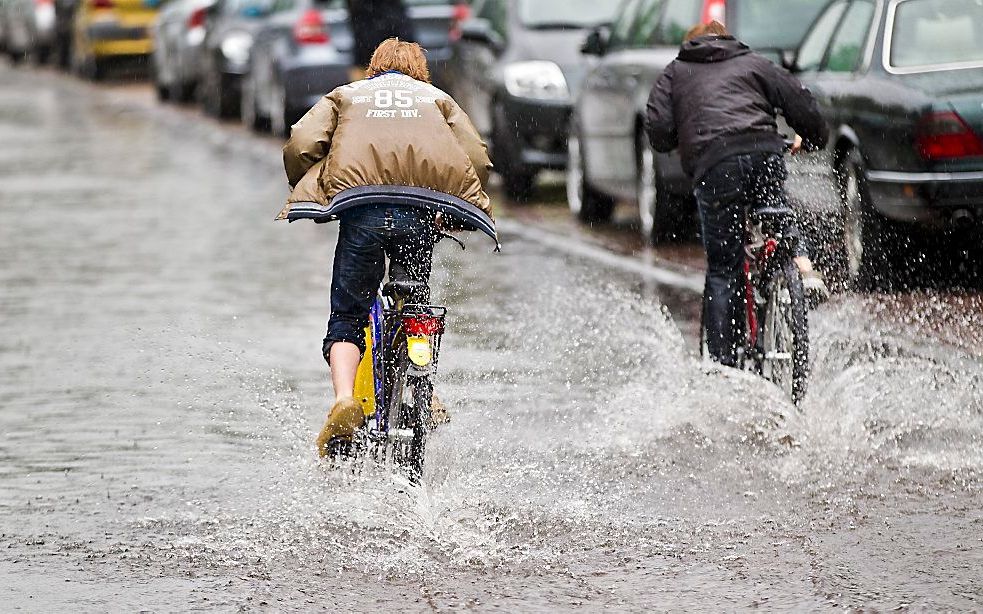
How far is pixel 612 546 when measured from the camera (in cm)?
654

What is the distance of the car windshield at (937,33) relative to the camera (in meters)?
11.5

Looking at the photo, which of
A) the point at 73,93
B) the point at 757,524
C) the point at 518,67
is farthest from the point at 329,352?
the point at 73,93

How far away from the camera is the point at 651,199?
14.0 m

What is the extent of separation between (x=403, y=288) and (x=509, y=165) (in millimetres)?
9898

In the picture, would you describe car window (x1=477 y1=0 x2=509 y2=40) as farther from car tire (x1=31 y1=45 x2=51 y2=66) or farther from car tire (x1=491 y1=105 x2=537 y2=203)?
car tire (x1=31 y1=45 x2=51 y2=66)

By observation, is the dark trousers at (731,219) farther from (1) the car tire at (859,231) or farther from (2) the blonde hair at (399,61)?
(1) the car tire at (859,231)

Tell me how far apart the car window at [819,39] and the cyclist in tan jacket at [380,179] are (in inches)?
221

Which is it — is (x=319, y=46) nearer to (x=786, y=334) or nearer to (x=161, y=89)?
(x=161, y=89)

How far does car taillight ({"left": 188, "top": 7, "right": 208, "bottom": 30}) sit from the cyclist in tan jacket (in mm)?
21939

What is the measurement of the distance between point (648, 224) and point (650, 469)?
6.58 meters

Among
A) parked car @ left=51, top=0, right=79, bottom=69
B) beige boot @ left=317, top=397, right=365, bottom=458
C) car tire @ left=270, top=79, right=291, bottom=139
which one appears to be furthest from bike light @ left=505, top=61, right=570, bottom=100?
parked car @ left=51, top=0, right=79, bottom=69

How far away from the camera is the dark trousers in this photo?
8.92 meters

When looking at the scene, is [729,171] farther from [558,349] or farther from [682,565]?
[682,565]

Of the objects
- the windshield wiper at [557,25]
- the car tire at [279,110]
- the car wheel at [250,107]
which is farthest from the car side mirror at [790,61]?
the car wheel at [250,107]
